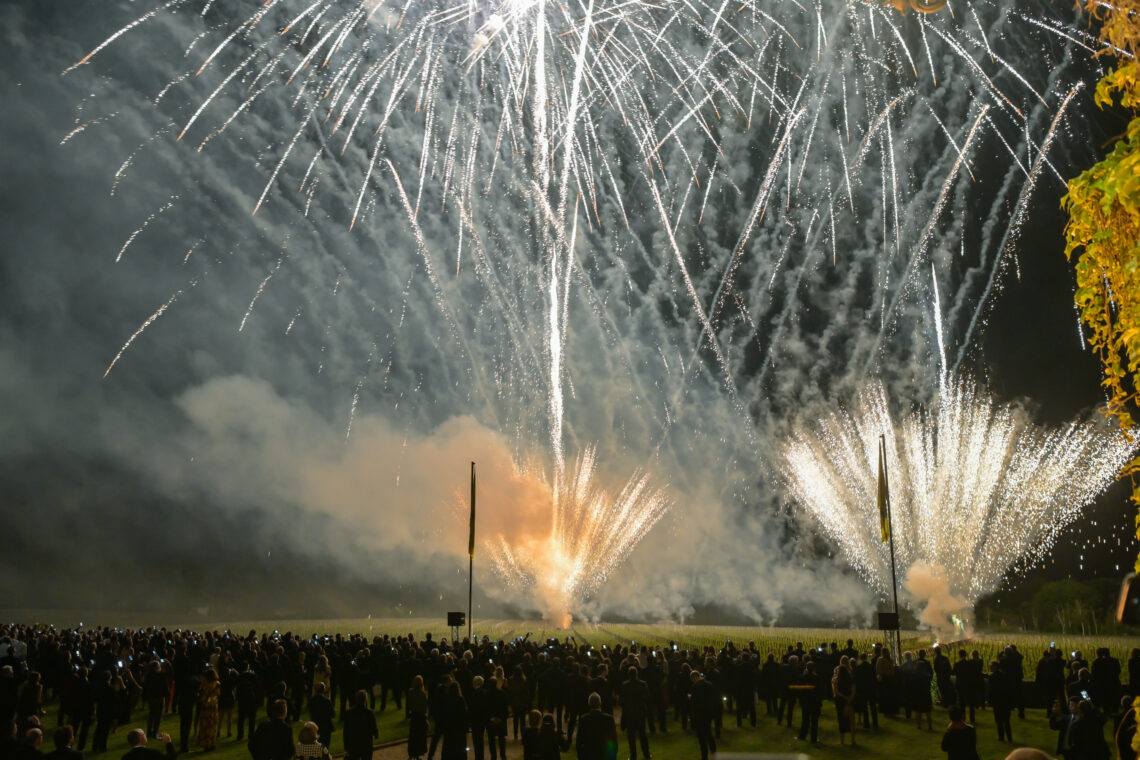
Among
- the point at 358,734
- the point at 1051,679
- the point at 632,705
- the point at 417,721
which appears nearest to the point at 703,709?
the point at 632,705

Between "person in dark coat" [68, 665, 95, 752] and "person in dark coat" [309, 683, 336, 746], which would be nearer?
"person in dark coat" [309, 683, 336, 746]

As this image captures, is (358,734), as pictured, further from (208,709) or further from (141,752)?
(208,709)

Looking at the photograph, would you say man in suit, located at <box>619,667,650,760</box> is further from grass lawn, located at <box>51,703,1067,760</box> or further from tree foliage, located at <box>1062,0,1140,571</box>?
tree foliage, located at <box>1062,0,1140,571</box>

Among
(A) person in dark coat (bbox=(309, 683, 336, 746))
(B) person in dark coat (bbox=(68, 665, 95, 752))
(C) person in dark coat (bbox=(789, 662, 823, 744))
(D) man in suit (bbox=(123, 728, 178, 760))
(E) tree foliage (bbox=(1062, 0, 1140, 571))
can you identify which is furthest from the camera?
(C) person in dark coat (bbox=(789, 662, 823, 744))

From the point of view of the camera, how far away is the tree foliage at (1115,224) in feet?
15.9

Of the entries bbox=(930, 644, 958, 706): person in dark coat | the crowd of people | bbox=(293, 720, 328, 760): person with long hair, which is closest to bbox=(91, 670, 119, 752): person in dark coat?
the crowd of people

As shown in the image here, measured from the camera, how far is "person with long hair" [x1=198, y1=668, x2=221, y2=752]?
45.3 feet

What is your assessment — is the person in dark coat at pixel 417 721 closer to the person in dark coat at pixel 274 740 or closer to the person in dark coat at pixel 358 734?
the person in dark coat at pixel 358 734

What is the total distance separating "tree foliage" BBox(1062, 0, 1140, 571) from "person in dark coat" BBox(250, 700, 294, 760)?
7.67 meters

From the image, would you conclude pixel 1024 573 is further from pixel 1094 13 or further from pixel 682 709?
pixel 1094 13

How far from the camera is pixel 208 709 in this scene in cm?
1388

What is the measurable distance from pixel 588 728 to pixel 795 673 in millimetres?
8070

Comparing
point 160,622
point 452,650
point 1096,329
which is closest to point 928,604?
point 452,650

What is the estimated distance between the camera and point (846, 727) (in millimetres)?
14898
